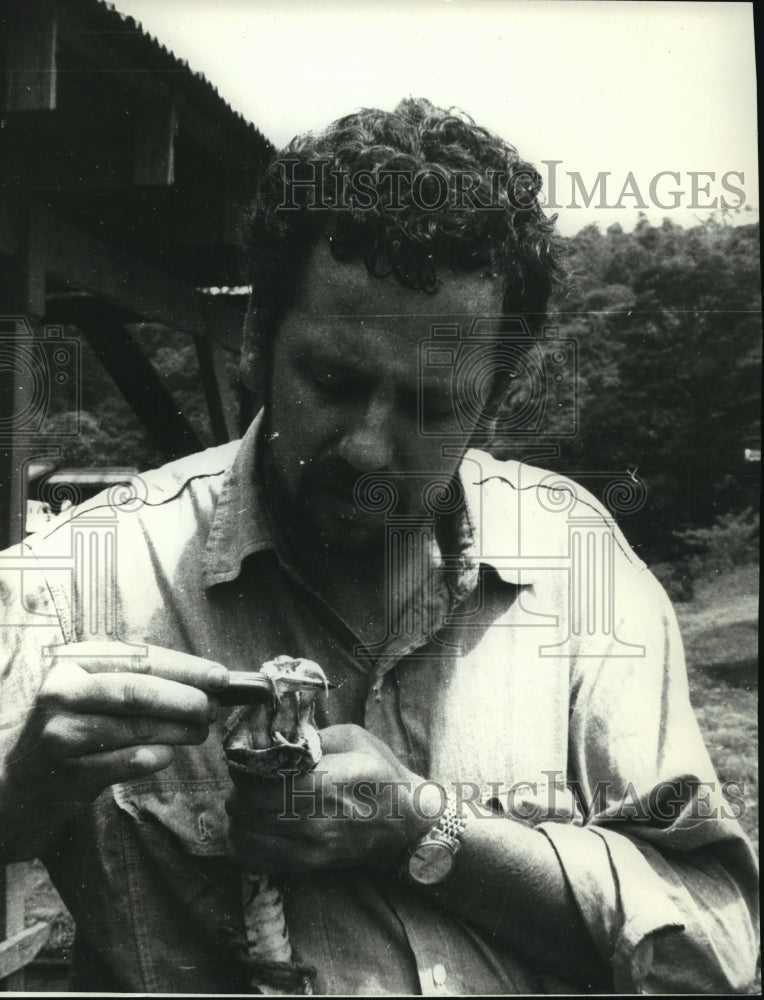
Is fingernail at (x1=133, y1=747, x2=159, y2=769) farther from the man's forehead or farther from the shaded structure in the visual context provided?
the man's forehead

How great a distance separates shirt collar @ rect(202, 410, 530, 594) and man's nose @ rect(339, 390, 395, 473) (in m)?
0.24

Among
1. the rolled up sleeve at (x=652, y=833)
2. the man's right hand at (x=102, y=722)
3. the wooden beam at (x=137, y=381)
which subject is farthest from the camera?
the wooden beam at (x=137, y=381)

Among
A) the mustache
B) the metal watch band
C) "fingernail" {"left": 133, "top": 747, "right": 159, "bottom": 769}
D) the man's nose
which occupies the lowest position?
the metal watch band

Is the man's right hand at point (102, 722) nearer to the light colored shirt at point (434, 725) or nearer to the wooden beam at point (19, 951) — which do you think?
the light colored shirt at point (434, 725)

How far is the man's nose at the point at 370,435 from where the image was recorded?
2.63m

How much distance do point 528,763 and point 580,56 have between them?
1.88 metres

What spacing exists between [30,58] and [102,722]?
176cm

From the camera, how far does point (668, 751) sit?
270 cm

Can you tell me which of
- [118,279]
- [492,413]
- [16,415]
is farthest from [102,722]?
[492,413]

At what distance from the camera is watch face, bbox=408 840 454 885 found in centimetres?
260

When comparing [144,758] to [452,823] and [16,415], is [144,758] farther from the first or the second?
[16,415]

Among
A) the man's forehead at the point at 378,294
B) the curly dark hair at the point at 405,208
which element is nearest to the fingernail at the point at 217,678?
the curly dark hair at the point at 405,208

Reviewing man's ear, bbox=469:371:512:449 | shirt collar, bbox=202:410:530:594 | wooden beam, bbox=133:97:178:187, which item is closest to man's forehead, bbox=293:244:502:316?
man's ear, bbox=469:371:512:449

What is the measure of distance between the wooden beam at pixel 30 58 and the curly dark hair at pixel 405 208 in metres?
0.66
